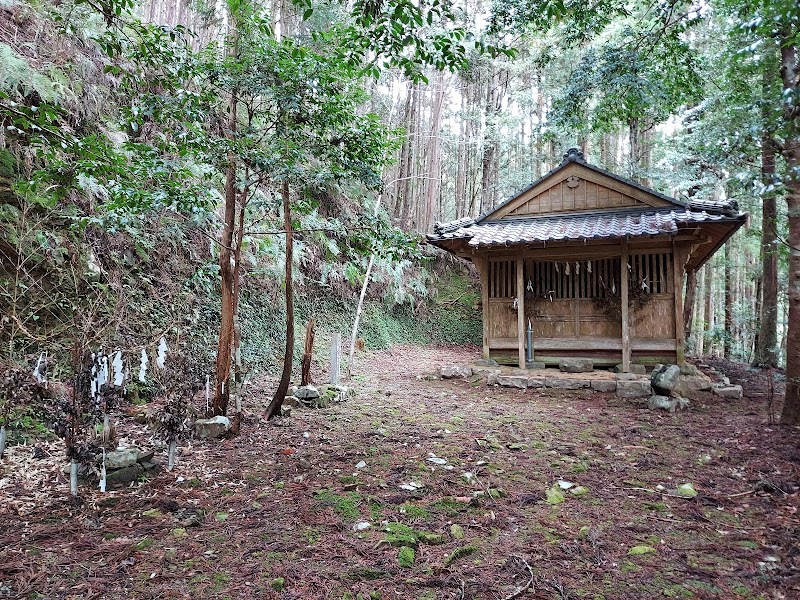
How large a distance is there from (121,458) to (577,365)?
862 cm

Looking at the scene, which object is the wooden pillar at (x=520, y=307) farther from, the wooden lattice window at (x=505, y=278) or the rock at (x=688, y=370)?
the rock at (x=688, y=370)

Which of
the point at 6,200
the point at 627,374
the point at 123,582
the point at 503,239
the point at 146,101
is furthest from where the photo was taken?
the point at 503,239

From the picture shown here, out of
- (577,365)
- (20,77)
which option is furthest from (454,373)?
(20,77)

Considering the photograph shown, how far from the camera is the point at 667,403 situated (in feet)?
23.2

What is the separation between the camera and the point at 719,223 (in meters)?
→ 8.27

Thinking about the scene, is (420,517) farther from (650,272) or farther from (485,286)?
(650,272)

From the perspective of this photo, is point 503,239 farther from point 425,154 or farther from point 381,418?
point 425,154

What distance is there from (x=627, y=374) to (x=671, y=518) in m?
6.14

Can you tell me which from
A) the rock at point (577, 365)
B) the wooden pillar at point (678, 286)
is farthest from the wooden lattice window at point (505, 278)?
the wooden pillar at point (678, 286)

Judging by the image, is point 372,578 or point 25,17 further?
point 25,17

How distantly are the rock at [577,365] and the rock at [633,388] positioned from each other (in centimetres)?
145

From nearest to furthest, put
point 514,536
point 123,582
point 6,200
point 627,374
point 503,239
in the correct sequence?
1. point 123,582
2. point 514,536
3. point 6,200
4. point 627,374
5. point 503,239

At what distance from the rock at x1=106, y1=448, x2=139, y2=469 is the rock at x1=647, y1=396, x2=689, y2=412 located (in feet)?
23.7

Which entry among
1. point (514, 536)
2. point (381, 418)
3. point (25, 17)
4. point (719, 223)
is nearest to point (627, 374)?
point (719, 223)
